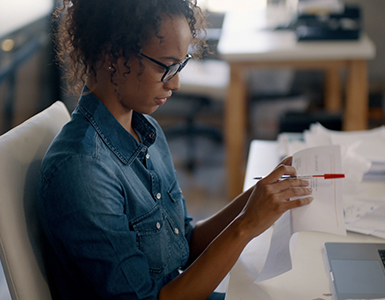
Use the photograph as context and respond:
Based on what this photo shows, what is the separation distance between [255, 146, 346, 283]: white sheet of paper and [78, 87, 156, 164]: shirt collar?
0.32 meters

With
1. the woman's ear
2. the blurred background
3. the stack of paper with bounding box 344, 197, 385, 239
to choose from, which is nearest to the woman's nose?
the woman's ear

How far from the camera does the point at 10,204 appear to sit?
2.41ft

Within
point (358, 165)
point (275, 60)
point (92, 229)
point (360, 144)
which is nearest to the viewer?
point (92, 229)

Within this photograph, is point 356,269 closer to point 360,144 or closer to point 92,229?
point 92,229

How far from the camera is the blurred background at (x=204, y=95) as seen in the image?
2.51 meters

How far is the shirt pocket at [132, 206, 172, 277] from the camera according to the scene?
0.81 metres

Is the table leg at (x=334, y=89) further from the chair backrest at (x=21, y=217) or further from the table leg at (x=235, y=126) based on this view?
the chair backrest at (x=21, y=217)

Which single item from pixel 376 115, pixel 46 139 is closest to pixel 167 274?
pixel 46 139

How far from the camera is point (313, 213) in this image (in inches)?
32.6

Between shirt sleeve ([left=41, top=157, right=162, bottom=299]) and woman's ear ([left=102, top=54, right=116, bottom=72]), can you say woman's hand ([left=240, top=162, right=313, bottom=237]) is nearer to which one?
shirt sleeve ([left=41, top=157, right=162, bottom=299])

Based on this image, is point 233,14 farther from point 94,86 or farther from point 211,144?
point 94,86

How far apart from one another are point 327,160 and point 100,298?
503mm

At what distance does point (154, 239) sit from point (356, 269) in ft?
1.20

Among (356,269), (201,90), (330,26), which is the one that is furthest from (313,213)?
(201,90)
